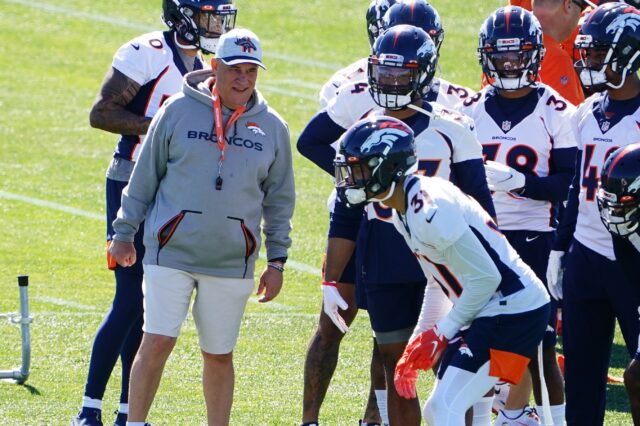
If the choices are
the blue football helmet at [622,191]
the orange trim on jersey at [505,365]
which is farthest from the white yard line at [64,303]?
the blue football helmet at [622,191]

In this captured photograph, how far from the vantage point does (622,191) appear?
18.3 ft

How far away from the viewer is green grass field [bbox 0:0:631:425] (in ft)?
24.3

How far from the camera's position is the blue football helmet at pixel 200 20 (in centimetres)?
691

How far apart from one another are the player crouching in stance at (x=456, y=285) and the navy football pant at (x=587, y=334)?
2.28 feet

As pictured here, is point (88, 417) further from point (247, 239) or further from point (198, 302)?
point (247, 239)

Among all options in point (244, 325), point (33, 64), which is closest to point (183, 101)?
point (244, 325)

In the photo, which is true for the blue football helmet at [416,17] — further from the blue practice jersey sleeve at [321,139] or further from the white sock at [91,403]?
the white sock at [91,403]

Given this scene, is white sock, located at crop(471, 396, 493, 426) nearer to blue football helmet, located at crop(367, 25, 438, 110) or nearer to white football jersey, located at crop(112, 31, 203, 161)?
blue football helmet, located at crop(367, 25, 438, 110)

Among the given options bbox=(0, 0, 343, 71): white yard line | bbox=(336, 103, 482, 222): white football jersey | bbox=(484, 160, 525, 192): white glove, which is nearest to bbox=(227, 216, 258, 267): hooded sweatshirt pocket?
bbox=(336, 103, 482, 222): white football jersey

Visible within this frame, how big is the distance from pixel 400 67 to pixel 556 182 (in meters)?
1.13

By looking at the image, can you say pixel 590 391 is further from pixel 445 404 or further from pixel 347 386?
pixel 347 386

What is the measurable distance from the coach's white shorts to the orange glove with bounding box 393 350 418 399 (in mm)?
1008

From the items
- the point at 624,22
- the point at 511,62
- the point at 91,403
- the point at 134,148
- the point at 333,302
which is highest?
the point at 624,22

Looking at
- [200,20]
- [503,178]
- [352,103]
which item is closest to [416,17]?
[352,103]
